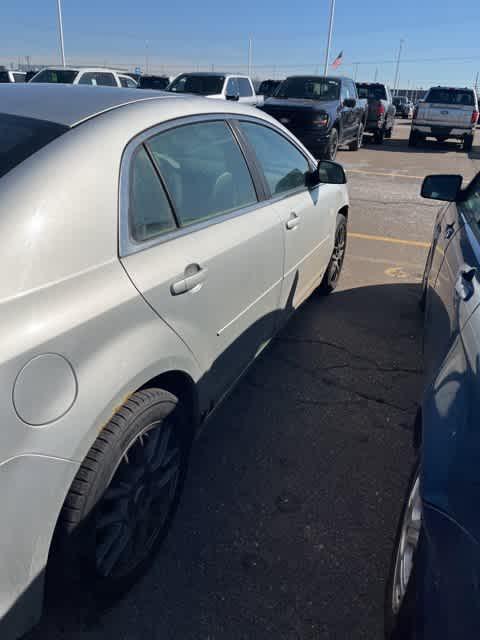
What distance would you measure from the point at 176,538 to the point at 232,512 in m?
0.29

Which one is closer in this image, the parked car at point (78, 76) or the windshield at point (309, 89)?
the windshield at point (309, 89)

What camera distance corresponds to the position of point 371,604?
6.68 ft

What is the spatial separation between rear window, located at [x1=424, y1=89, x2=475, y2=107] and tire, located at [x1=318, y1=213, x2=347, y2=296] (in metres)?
15.3

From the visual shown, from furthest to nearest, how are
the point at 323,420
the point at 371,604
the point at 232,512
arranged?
the point at 323,420
the point at 232,512
the point at 371,604

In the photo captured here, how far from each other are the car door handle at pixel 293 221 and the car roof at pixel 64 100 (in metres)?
1.01

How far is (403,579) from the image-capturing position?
4.95 feet

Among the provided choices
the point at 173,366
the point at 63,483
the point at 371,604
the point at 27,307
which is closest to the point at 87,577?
the point at 63,483

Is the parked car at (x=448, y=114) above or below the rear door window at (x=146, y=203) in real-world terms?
below

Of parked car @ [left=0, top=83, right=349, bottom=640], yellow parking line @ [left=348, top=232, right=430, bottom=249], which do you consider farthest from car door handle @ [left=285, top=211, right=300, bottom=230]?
yellow parking line @ [left=348, top=232, right=430, bottom=249]

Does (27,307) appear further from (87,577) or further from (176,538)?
(176,538)

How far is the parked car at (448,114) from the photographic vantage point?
1728cm

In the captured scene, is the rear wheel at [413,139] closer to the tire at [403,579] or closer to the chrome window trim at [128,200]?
the chrome window trim at [128,200]

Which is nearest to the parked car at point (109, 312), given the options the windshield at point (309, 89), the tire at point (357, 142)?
the windshield at point (309, 89)

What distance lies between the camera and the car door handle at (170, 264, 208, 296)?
1908 millimetres
